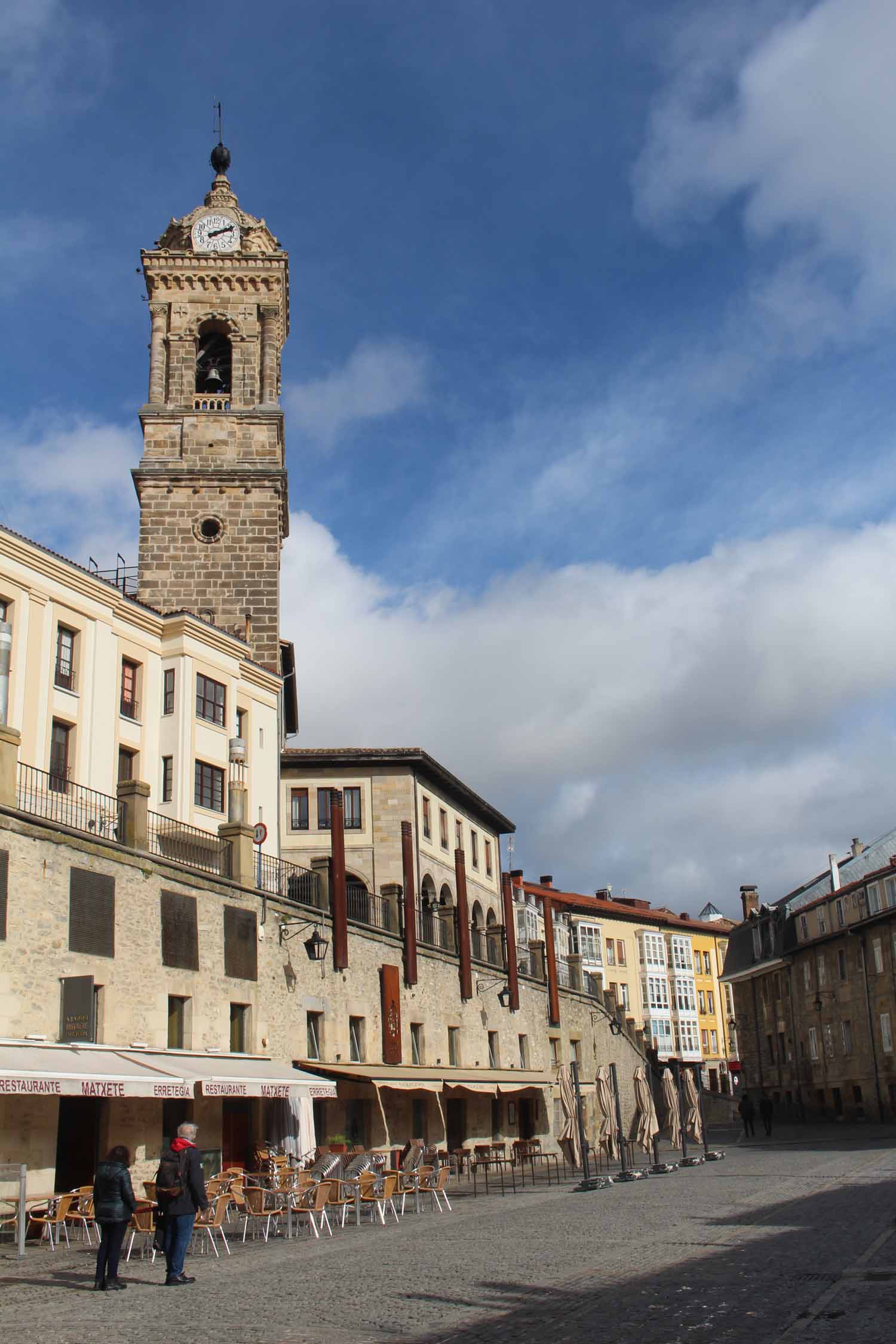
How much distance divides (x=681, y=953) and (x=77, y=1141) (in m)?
61.0

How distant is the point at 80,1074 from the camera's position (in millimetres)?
16406

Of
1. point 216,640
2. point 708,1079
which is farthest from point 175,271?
point 708,1079

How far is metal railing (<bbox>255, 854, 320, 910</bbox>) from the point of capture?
84.9 feet

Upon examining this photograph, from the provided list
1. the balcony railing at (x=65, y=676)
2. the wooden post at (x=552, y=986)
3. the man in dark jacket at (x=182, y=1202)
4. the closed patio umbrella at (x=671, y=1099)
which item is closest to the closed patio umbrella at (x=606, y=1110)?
the closed patio umbrella at (x=671, y=1099)

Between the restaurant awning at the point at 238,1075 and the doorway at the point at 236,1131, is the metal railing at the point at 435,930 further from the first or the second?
the restaurant awning at the point at 238,1075

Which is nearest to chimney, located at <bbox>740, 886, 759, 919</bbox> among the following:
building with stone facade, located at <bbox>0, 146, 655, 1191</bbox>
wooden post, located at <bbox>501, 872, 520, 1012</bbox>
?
building with stone facade, located at <bbox>0, 146, 655, 1191</bbox>

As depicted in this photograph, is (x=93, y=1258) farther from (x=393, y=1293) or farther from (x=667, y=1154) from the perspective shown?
(x=667, y=1154)

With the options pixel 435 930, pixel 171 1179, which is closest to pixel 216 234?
pixel 435 930

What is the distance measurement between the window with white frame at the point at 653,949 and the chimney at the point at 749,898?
5782 millimetres

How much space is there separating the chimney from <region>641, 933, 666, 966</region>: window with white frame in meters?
5.78

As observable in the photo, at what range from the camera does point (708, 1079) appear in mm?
74438

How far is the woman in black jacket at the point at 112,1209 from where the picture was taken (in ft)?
37.6

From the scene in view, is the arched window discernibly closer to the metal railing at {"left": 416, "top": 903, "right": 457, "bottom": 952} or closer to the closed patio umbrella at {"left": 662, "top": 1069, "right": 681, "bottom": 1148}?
the metal railing at {"left": 416, "top": 903, "right": 457, "bottom": 952}

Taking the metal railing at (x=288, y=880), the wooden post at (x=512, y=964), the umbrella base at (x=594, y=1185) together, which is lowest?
the umbrella base at (x=594, y=1185)
